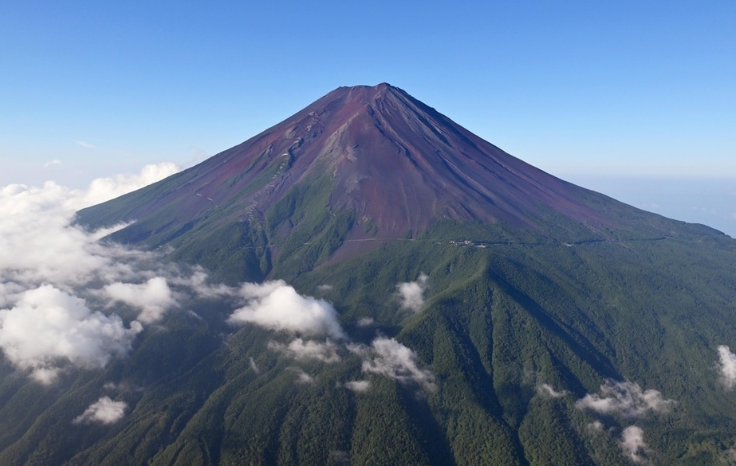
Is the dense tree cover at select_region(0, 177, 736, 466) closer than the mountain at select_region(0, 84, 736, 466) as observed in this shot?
Yes

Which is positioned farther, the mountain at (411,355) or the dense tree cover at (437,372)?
the mountain at (411,355)

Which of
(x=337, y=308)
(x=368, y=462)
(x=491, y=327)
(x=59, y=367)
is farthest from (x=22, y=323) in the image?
(x=491, y=327)

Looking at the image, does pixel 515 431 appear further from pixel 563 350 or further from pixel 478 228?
pixel 478 228

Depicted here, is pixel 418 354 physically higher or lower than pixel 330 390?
higher

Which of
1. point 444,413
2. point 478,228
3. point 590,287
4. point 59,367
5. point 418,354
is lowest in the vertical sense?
point 59,367

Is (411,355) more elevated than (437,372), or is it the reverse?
(411,355)

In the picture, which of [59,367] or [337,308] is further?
[337,308]

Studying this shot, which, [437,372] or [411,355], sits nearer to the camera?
[437,372]

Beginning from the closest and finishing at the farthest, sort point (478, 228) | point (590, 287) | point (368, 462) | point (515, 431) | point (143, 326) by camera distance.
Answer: point (368, 462)
point (515, 431)
point (143, 326)
point (590, 287)
point (478, 228)
